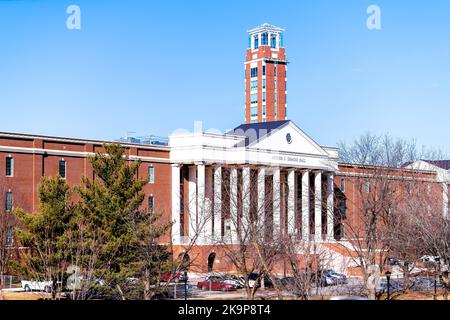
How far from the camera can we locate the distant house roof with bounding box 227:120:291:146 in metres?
57.3

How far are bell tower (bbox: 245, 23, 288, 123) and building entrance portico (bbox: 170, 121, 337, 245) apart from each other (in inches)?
1726

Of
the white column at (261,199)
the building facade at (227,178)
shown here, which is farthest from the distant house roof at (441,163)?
the white column at (261,199)

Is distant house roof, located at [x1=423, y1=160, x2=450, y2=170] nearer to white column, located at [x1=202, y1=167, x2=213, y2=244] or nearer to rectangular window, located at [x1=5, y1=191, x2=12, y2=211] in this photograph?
white column, located at [x1=202, y1=167, x2=213, y2=244]

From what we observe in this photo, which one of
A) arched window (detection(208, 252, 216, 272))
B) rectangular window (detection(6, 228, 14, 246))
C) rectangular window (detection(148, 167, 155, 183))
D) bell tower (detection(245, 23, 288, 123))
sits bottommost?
arched window (detection(208, 252, 216, 272))

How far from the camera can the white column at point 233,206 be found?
39931mm

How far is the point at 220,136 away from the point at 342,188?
18.3 meters

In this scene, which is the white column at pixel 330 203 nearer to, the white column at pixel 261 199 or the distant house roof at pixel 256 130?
the white column at pixel 261 199

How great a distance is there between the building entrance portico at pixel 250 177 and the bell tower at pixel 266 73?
43839mm

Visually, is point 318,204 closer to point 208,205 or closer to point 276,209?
point 276,209

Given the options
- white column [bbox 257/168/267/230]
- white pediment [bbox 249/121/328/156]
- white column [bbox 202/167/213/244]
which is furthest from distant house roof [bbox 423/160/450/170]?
white column [bbox 202/167/213/244]

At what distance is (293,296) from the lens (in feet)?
83.4

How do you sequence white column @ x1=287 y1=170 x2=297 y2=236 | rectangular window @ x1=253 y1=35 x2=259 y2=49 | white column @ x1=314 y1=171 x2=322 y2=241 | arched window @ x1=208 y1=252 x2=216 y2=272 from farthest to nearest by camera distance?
rectangular window @ x1=253 y1=35 x2=259 y2=49 → white column @ x1=314 y1=171 x2=322 y2=241 → arched window @ x1=208 y1=252 x2=216 y2=272 → white column @ x1=287 y1=170 x2=297 y2=236
